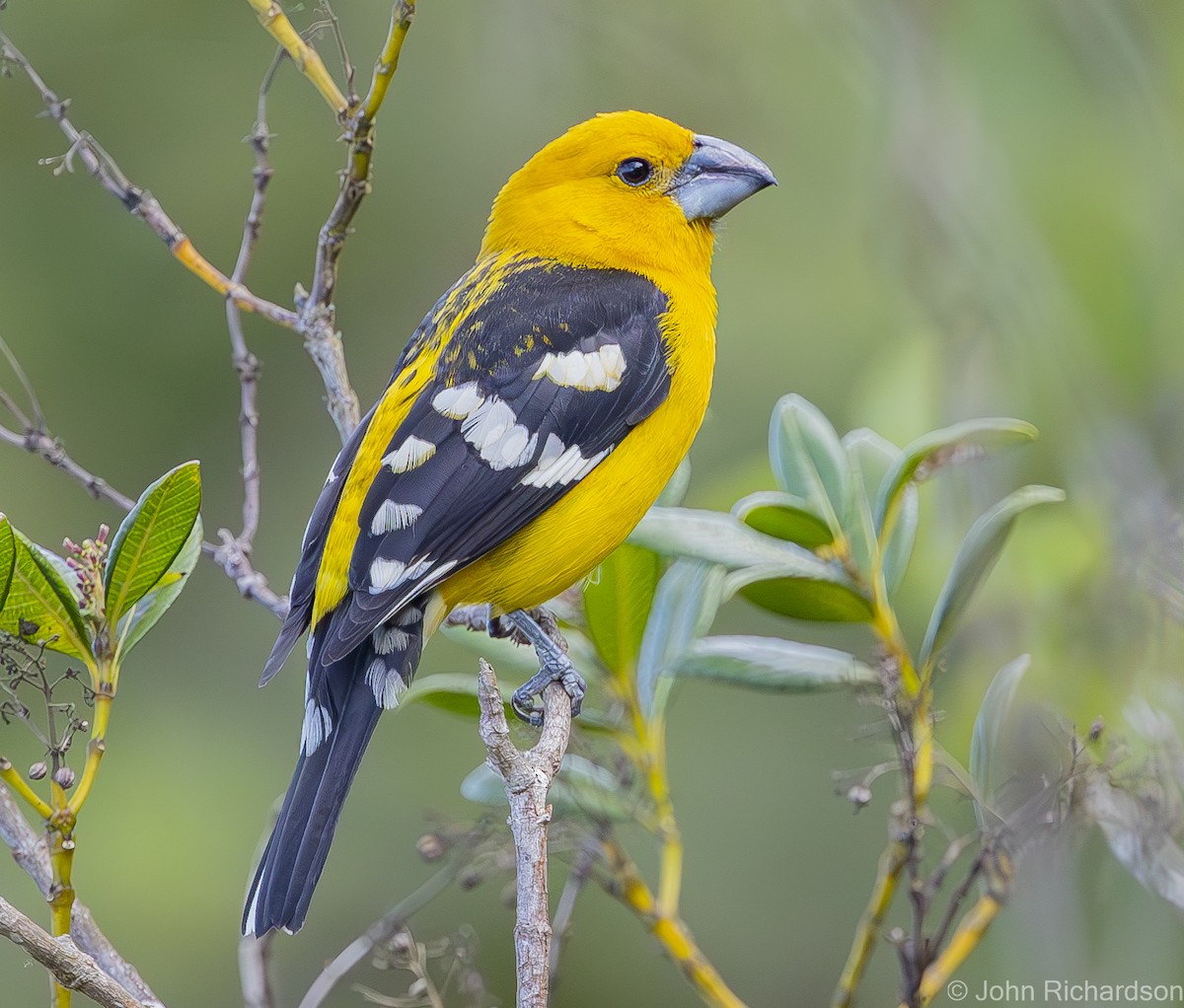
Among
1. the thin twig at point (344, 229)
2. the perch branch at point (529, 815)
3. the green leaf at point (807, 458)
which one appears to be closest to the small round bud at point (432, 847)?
the perch branch at point (529, 815)

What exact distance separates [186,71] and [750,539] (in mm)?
4366

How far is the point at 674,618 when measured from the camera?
240 centimetres

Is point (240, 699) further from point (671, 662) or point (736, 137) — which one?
point (671, 662)

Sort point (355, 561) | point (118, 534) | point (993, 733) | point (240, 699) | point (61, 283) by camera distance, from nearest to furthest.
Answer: point (118, 534), point (993, 733), point (355, 561), point (240, 699), point (61, 283)

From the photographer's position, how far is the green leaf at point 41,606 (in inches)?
68.0

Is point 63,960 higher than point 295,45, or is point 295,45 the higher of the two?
point 295,45

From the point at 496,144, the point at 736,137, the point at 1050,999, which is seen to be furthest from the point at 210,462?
the point at 1050,999

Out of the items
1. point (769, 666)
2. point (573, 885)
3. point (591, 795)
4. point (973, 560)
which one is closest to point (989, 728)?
point (973, 560)

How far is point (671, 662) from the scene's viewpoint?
7.39ft

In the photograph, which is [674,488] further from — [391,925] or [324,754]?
[391,925]

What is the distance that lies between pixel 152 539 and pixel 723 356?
142 inches

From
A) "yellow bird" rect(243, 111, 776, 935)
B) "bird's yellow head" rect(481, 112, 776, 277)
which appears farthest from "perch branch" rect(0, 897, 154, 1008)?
"bird's yellow head" rect(481, 112, 776, 277)

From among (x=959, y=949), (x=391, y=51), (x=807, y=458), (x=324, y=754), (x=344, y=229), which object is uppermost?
(x=391, y=51)

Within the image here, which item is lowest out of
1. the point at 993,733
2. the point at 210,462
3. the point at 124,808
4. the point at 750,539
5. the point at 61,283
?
the point at 124,808
